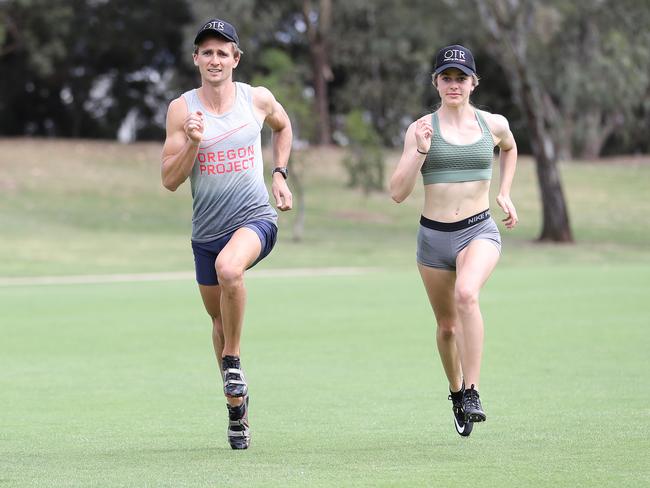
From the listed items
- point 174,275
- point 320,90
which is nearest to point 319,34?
point 320,90

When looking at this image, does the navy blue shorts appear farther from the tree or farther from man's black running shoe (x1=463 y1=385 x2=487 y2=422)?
the tree

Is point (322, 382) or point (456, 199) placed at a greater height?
point (456, 199)

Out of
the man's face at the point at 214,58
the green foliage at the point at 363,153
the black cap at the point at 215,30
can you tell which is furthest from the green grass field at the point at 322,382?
the green foliage at the point at 363,153

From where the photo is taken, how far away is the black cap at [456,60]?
8.44 metres

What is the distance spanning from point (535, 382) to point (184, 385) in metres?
3.09

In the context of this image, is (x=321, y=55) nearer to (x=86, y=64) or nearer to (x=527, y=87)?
(x=86, y=64)

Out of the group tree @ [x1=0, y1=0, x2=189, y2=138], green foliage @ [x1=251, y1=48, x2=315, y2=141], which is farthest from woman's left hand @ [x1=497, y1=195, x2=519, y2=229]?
tree @ [x1=0, y1=0, x2=189, y2=138]

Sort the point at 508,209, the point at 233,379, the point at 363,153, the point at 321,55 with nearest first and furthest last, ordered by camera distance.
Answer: the point at 233,379 → the point at 508,209 → the point at 363,153 → the point at 321,55

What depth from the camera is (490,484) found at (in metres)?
6.56

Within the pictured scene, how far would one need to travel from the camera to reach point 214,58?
8453 millimetres

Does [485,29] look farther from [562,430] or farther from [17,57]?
[562,430]

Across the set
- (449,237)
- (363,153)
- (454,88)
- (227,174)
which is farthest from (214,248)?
(363,153)

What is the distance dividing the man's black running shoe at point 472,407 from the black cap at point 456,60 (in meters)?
2.05

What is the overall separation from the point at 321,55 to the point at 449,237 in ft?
164
